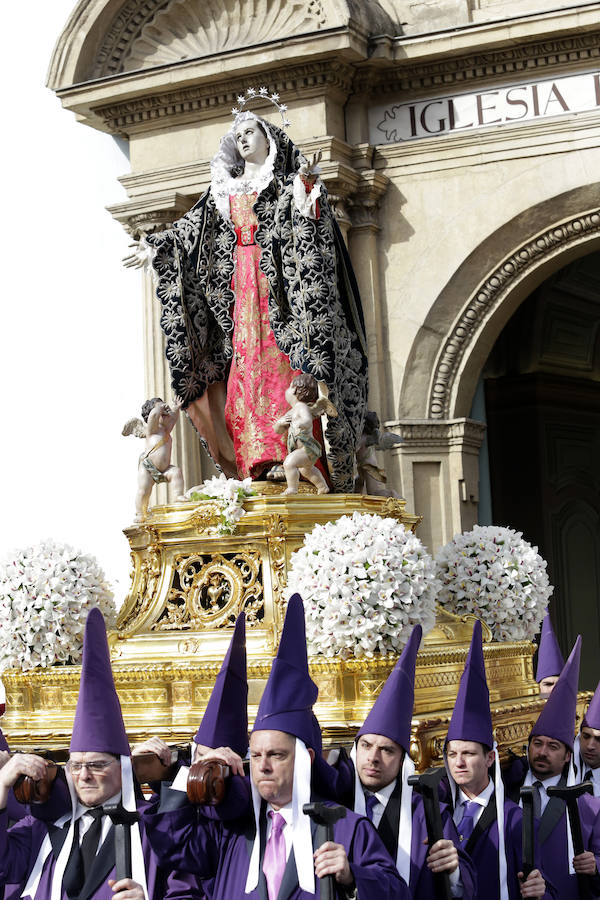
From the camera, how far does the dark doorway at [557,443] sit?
42.0ft

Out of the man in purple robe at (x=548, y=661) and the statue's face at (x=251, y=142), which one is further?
the man in purple robe at (x=548, y=661)

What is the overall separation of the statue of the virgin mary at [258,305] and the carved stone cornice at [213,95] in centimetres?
459

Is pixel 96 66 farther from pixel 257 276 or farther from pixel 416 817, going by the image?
pixel 416 817

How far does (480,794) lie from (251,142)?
8.74ft

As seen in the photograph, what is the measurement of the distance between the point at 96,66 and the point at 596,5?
3683 millimetres

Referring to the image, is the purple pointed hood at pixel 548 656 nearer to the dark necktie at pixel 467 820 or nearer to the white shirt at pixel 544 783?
the white shirt at pixel 544 783

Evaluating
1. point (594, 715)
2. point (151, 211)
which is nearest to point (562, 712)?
point (594, 715)

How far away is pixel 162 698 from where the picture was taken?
486 centimetres

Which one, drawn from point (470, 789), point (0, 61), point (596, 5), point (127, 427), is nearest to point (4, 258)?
point (0, 61)

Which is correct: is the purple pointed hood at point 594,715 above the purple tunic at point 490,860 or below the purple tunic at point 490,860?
above

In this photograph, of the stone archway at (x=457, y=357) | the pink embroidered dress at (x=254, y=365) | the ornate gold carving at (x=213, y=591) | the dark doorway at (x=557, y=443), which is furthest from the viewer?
the dark doorway at (x=557, y=443)

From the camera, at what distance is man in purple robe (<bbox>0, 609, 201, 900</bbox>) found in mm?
3547

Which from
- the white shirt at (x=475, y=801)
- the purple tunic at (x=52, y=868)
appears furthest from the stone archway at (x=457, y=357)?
the purple tunic at (x=52, y=868)

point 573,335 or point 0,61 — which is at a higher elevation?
point 0,61
